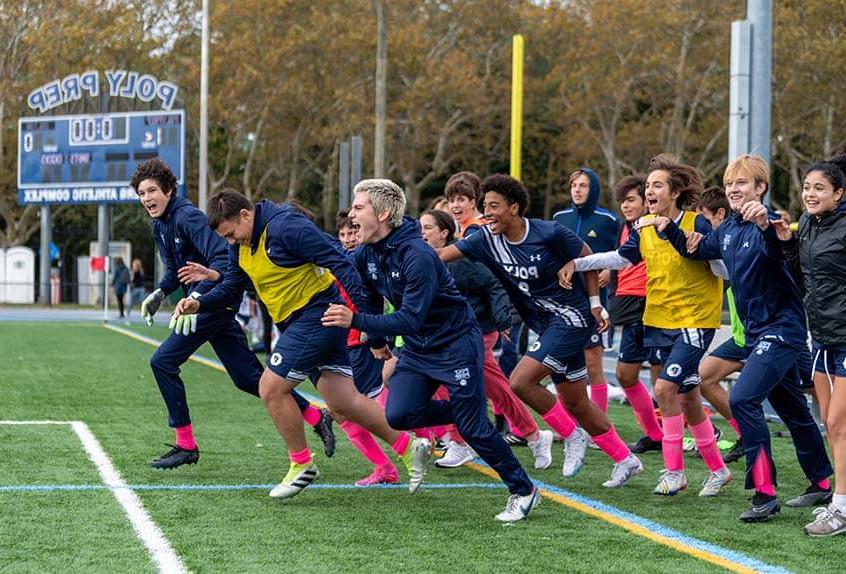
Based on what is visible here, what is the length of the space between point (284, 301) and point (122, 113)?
2751 cm

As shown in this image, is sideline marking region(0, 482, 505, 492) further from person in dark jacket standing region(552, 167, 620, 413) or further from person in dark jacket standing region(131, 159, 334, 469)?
person in dark jacket standing region(552, 167, 620, 413)

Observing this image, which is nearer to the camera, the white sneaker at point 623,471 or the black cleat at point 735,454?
the white sneaker at point 623,471

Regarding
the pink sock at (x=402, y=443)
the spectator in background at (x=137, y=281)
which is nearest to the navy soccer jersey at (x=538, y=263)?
the pink sock at (x=402, y=443)

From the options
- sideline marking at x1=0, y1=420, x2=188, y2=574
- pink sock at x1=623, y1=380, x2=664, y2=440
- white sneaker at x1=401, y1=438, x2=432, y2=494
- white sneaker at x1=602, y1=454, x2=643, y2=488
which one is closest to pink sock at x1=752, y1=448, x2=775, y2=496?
white sneaker at x1=602, y1=454, x2=643, y2=488

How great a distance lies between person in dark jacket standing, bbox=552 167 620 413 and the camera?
975cm

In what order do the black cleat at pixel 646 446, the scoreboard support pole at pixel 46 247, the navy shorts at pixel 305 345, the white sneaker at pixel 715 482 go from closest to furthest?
the navy shorts at pixel 305 345 < the white sneaker at pixel 715 482 < the black cleat at pixel 646 446 < the scoreboard support pole at pixel 46 247

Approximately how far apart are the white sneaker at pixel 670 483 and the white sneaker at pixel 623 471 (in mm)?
254

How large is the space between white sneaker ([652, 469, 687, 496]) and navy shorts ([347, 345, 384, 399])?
2.28 m

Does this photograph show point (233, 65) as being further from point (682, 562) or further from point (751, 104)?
point (682, 562)

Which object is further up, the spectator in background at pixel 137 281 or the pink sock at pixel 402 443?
the pink sock at pixel 402 443

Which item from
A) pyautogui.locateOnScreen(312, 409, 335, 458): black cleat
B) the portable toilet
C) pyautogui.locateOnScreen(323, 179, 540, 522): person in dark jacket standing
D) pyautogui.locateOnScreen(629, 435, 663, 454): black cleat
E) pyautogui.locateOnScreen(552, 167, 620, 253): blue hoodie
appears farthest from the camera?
the portable toilet

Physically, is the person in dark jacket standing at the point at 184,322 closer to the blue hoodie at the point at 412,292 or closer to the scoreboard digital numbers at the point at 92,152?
the blue hoodie at the point at 412,292

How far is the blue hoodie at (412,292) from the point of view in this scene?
6.38 meters

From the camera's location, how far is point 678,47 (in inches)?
1688
